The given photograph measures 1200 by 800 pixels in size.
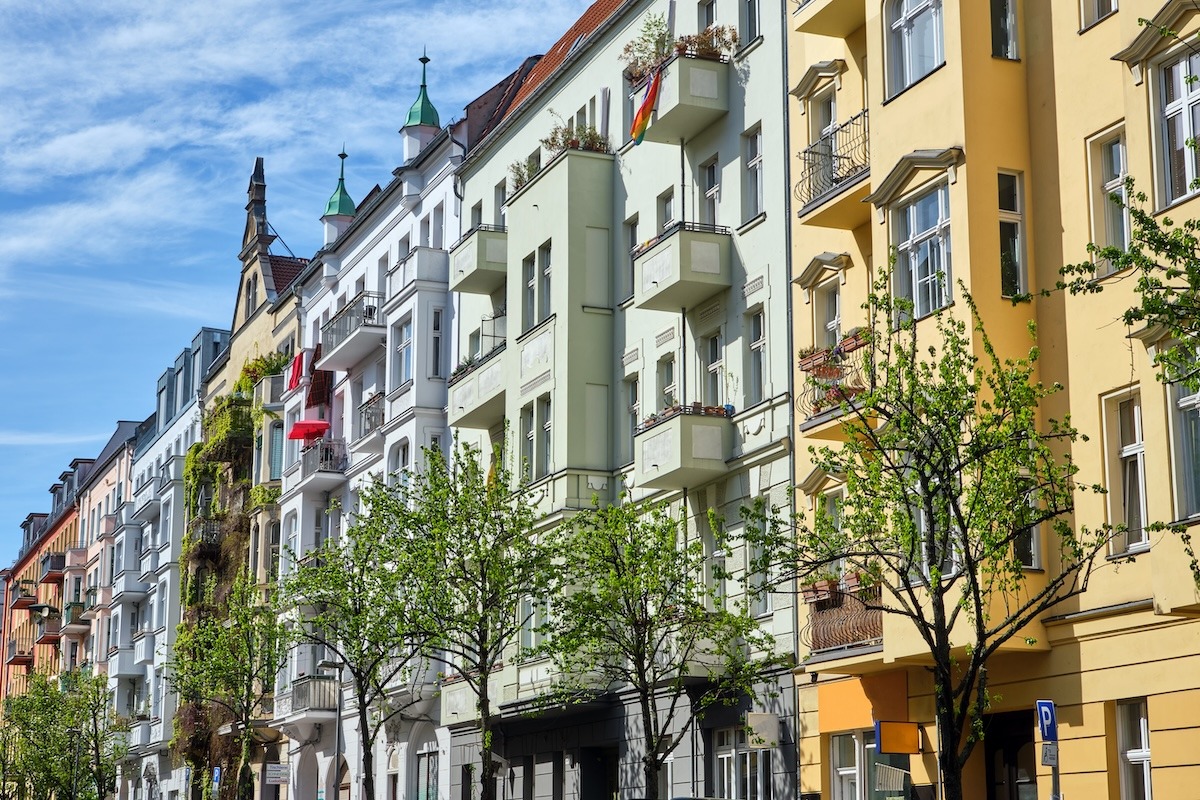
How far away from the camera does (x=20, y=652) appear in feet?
408

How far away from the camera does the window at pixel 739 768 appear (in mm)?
32312

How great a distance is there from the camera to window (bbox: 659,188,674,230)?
1515 inches

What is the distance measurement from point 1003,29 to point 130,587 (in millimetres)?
74019

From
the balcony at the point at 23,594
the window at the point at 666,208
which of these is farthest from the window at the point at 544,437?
the balcony at the point at 23,594

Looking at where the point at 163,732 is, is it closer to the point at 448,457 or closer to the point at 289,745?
the point at 289,745

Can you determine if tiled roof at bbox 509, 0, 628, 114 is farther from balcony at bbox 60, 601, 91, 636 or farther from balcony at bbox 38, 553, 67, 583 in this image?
balcony at bbox 38, 553, 67, 583

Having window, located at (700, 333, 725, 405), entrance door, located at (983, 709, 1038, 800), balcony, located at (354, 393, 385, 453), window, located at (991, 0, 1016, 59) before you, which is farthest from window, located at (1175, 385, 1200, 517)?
balcony, located at (354, 393, 385, 453)

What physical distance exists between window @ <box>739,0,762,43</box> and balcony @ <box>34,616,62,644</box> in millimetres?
83982

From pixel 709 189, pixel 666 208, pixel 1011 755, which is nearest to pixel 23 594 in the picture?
pixel 666 208

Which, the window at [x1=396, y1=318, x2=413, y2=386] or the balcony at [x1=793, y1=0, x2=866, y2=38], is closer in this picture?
the balcony at [x1=793, y1=0, x2=866, y2=38]

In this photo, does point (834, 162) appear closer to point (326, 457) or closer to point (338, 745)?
point (338, 745)

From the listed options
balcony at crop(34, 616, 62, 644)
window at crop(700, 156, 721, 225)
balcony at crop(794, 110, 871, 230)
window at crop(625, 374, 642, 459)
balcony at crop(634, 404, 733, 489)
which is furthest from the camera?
balcony at crop(34, 616, 62, 644)

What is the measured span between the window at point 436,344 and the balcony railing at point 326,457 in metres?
9.13

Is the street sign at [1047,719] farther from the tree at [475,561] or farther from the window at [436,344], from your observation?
the window at [436,344]
